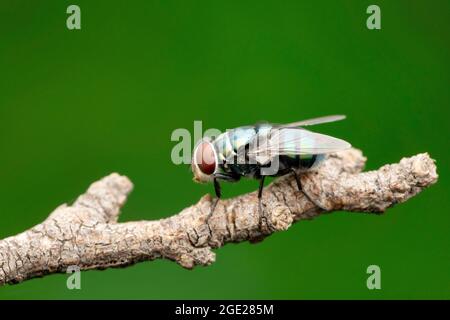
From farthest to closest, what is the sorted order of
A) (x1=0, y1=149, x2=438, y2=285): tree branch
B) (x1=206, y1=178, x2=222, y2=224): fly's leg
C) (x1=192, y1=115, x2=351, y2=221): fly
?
(x1=192, y1=115, x2=351, y2=221): fly, (x1=206, y1=178, x2=222, y2=224): fly's leg, (x1=0, y1=149, x2=438, y2=285): tree branch

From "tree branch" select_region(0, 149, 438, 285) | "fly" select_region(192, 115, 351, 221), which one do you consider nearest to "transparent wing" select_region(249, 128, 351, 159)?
"fly" select_region(192, 115, 351, 221)

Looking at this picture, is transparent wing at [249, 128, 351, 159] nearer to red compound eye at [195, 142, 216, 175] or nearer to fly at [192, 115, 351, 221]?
fly at [192, 115, 351, 221]

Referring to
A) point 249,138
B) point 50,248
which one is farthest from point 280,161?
point 50,248

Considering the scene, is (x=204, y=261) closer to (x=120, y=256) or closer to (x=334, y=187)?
(x=120, y=256)

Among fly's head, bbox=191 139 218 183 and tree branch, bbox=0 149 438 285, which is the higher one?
fly's head, bbox=191 139 218 183

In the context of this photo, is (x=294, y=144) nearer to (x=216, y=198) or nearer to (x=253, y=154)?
(x=253, y=154)

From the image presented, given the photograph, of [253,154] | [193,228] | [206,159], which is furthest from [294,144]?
[193,228]

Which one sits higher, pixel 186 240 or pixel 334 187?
pixel 334 187
